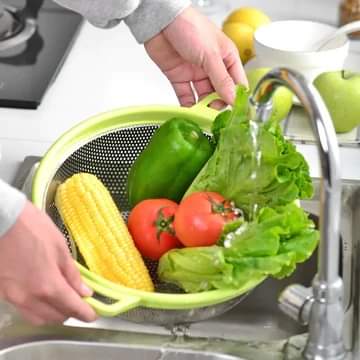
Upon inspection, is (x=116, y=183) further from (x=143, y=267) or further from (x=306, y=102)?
(x=306, y=102)

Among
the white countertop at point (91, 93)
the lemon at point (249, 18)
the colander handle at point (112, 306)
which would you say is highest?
the colander handle at point (112, 306)

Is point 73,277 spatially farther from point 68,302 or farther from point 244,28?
point 244,28

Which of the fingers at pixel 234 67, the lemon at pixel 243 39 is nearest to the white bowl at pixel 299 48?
the lemon at pixel 243 39

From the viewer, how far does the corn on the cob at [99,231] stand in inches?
36.7

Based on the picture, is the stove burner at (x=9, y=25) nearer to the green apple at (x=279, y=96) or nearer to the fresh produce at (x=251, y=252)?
the green apple at (x=279, y=96)

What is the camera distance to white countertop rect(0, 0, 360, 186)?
124 centimetres

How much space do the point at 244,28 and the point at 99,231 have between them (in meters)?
0.57

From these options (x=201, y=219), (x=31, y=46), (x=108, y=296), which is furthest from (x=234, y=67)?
(x=31, y=46)

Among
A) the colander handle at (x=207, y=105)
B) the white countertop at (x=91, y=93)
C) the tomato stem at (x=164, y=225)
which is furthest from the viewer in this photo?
the white countertop at (x=91, y=93)

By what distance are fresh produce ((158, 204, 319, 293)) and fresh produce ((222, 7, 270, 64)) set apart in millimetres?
560

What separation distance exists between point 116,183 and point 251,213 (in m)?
0.21

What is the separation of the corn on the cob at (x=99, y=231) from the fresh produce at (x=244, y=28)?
477 mm

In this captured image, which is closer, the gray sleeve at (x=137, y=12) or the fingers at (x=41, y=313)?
the fingers at (x=41, y=313)

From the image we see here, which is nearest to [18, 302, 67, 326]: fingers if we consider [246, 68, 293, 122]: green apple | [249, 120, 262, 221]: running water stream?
[249, 120, 262, 221]: running water stream
